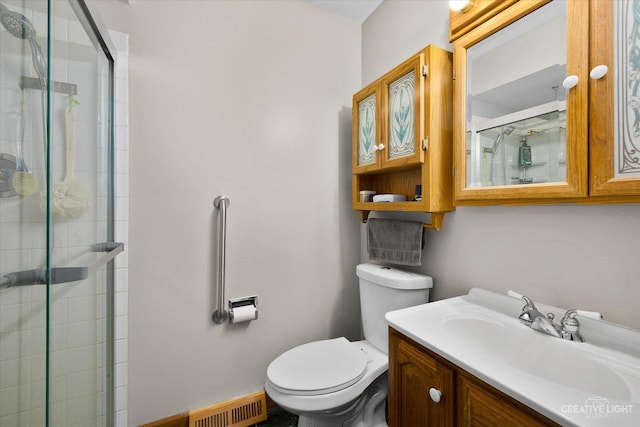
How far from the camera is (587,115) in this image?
740 millimetres

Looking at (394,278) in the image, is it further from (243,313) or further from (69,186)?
(69,186)

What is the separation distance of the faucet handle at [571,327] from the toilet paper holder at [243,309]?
1.26 m

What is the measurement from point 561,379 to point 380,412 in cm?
81

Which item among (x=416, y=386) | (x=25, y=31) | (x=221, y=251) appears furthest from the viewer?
(x=221, y=251)

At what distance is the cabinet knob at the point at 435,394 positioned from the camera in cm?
75

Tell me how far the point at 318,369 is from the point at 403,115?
121cm

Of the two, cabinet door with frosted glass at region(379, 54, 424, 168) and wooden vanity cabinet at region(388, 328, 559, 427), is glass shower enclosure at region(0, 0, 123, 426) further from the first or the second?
cabinet door with frosted glass at region(379, 54, 424, 168)

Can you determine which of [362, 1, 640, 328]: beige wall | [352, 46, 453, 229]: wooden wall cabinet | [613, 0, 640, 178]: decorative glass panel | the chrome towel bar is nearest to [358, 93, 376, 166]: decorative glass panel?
[352, 46, 453, 229]: wooden wall cabinet

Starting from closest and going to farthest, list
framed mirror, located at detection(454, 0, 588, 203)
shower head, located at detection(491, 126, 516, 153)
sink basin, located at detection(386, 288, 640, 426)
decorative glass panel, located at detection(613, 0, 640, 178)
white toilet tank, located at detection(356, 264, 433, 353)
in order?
sink basin, located at detection(386, 288, 640, 426) → decorative glass panel, located at detection(613, 0, 640, 178) → framed mirror, located at detection(454, 0, 588, 203) → shower head, located at detection(491, 126, 516, 153) → white toilet tank, located at detection(356, 264, 433, 353)

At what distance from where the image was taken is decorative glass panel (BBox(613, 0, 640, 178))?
2.18 feet

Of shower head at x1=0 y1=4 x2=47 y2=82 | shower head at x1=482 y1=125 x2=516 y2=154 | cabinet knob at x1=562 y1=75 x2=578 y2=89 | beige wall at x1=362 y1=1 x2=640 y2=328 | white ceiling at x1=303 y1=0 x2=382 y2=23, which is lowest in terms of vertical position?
beige wall at x1=362 y1=1 x2=640 y2=328

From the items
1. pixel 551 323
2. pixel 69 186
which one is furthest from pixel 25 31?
pixel 551 323

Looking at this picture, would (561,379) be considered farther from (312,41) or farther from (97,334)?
(312,41)

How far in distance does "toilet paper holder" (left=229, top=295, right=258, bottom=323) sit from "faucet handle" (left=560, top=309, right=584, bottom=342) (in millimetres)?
1262
